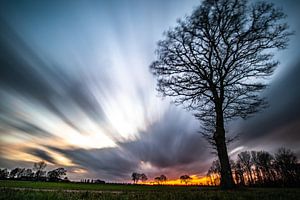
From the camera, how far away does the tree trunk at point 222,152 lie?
1390 centimetres

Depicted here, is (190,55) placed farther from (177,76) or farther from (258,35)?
(258,35)

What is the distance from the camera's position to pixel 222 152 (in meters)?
15.0

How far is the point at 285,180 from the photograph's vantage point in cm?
7144

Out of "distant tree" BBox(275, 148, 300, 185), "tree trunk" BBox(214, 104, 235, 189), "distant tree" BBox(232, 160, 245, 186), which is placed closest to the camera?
"tree trunk" BBox(214, 104, 235, 189)

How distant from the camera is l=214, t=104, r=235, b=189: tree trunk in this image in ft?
45.6

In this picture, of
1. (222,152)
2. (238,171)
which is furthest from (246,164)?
(222,152)

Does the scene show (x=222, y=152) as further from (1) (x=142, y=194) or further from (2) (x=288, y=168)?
(2) (x=288, y=168)

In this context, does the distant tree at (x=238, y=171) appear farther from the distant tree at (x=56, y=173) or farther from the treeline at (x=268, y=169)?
the distant tree at (x=56, y=173)

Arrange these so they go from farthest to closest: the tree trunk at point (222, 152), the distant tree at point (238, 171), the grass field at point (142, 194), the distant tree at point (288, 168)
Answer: the distant tree at point (238, 171)
the distant tree at point (288, 168)
the tree trunk at point (222, 152)
the grass field at point (142, 194)

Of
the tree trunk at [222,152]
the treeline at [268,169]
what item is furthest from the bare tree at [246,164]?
the tree trunk at [222,152]

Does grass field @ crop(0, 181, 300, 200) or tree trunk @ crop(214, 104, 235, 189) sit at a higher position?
tree trunk @ crop(214, 104, 235, 189)

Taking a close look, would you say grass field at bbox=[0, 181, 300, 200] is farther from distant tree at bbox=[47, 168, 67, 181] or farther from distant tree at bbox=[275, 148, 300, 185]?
distant tree at bbox=[47, 168, 67, 181]

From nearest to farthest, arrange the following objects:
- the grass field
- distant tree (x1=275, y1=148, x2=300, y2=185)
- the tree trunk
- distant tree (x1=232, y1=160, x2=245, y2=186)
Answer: the grass field → the tree trunk → distant tree (x1=275, y1=148, x2=300, y2=185) → distant tree (x1=232, y1=160, x2=245, y2=186)

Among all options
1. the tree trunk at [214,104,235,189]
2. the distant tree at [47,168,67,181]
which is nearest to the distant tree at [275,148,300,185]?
the tree trunk at [214,104,235,189]
